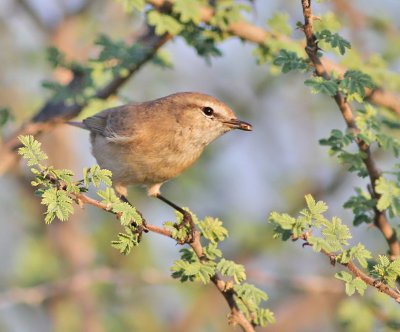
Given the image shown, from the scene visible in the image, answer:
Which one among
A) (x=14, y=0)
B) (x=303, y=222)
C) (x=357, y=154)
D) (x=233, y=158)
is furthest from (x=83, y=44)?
(x=303, y=222)

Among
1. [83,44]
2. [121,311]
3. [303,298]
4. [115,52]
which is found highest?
[115,52]

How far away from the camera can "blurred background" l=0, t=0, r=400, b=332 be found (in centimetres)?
782

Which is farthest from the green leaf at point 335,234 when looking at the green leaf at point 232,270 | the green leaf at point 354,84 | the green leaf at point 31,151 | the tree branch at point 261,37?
the tree branch at point 261,37

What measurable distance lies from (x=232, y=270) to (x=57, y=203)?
2.65 ft

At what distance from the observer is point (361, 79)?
10.7ft

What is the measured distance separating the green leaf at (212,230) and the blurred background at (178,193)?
3.78 meters

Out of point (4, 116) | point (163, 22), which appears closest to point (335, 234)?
point (163, 22)

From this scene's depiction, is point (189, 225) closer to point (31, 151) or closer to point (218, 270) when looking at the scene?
point (218, 270)

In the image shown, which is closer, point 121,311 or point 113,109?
point 113,109

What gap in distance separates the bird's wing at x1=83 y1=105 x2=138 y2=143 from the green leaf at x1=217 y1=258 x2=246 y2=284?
1890 mm

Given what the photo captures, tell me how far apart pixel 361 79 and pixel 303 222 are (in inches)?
33.3

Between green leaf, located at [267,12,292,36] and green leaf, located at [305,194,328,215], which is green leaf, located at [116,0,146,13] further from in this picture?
green leaf, located at [305,194,328,215]

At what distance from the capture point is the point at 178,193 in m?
8.55

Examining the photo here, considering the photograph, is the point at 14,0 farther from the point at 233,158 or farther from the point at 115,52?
the point at 115,52
